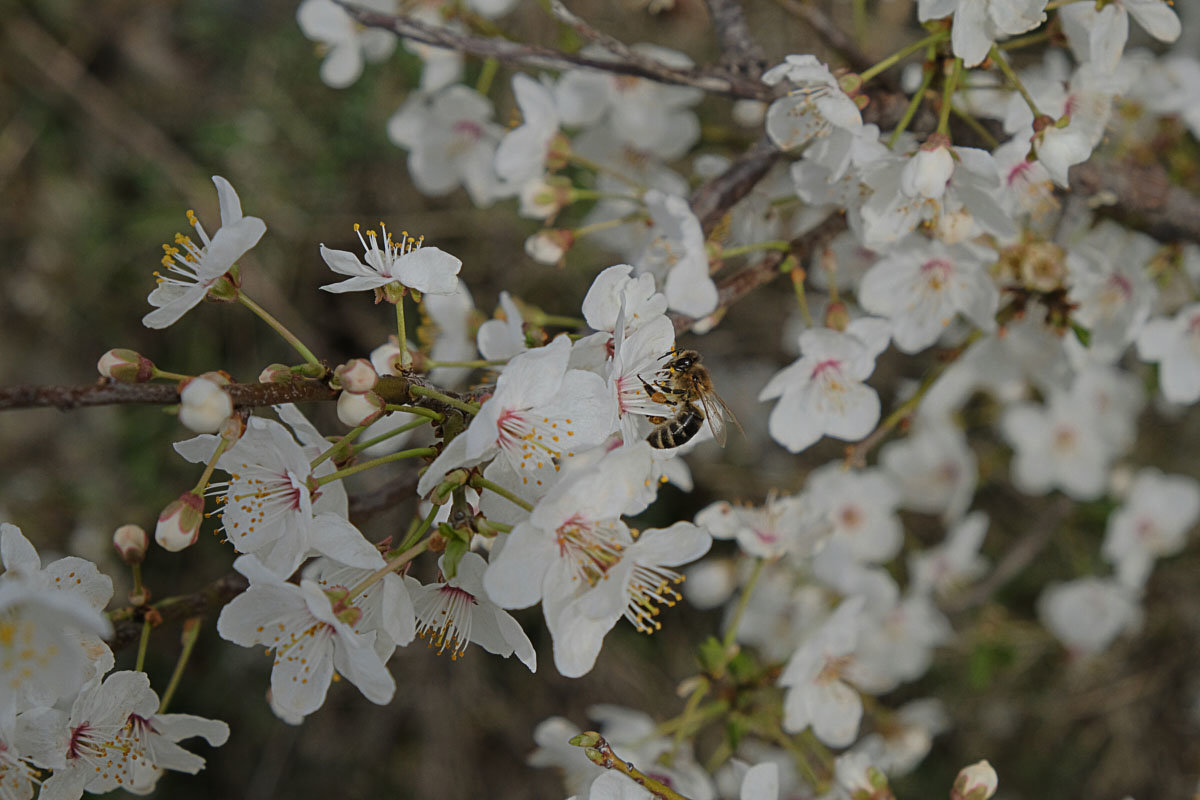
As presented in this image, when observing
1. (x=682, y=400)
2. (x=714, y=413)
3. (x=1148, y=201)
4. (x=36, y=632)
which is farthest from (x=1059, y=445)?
(x=36, y=632)

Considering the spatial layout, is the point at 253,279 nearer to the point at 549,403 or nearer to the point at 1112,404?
the point at 549,403

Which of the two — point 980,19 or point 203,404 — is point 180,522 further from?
point 980,19

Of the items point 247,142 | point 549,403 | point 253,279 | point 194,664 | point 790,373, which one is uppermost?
point 549,403

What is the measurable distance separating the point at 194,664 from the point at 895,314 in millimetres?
2971

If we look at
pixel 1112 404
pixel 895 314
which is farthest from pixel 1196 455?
pixel 895 314

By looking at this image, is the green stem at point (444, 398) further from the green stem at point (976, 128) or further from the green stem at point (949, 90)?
the green stem at point (976, 128)

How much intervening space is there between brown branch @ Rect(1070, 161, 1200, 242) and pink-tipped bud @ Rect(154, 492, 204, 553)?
163 cm

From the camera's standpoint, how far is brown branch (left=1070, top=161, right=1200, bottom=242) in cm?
173

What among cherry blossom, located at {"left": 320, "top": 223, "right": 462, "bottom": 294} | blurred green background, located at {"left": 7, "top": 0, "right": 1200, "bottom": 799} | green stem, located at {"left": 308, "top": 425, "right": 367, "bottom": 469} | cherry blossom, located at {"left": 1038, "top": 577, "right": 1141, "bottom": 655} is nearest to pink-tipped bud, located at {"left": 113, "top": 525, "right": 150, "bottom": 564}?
green stem, located at {"left": 308, "top": 425, "right": 367, "bottom": 469}

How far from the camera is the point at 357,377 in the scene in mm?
1052

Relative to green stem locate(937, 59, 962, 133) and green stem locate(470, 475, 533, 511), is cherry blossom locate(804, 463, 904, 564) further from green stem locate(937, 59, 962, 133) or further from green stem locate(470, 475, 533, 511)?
green stem locate(470, 475, 533, 511)

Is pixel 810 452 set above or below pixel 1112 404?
below

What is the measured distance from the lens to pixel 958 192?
1502 millimetres

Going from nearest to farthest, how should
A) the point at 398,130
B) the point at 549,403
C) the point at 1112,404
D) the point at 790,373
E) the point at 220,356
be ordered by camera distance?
1. the point at 549,403
2. the point at 790,373
3. the point at 398,130
4. the point at 1112,404
5. the point at 220,356
